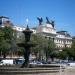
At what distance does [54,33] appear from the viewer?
496 feet

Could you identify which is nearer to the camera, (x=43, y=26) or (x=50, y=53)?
(x=50, y=53)

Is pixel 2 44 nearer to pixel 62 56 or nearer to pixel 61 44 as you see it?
pixel 62 56

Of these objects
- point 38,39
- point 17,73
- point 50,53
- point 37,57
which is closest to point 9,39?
point 38,39

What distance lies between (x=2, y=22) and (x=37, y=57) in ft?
62.9

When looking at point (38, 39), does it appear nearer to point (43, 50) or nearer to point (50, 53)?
point (43, 50)

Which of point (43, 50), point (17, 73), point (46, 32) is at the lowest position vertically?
point (17, 73)

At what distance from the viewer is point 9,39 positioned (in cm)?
8269

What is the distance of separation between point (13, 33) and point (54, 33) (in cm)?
6774

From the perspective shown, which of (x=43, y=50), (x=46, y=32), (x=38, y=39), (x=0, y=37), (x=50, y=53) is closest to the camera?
(x=0, y=37)

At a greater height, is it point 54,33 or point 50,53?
point 54,33

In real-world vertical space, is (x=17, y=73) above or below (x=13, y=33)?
below

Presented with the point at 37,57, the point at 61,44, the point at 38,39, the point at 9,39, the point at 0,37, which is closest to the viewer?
the point at 0,37

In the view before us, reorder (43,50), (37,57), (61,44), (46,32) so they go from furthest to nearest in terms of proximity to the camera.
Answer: (61,44)
(46,32)
(37,57)
(43,50)

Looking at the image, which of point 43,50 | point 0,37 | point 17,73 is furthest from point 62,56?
point 17,73
